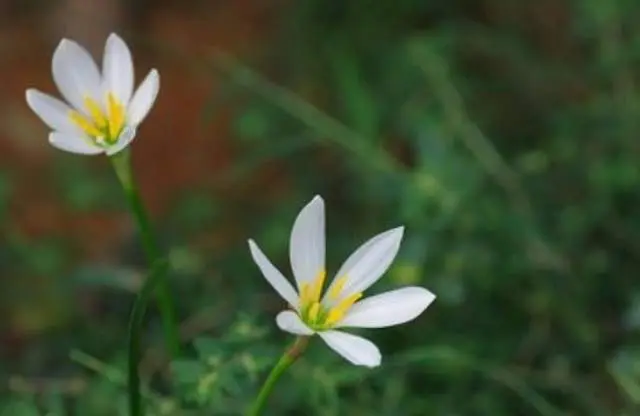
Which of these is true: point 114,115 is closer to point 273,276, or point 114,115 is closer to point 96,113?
point 96,113

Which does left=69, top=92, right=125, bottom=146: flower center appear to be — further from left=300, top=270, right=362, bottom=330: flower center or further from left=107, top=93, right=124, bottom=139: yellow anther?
left=300, top=270, right=362, bottom=330: flower center

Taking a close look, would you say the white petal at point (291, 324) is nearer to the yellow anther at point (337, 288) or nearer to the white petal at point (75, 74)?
the yellow anther at point (337, 288)

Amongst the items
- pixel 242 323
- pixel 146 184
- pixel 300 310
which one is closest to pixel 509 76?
pixel 146 184


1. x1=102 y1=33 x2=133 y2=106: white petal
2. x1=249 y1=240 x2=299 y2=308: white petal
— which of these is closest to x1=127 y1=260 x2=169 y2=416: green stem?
x1=249 y1=240 x2=299 y2=308: white petal

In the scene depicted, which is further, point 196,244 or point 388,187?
point 196,244

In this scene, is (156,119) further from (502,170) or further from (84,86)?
(84,86)

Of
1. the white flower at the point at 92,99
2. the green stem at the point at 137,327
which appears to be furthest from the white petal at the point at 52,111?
the green stem at the point at 137,327
